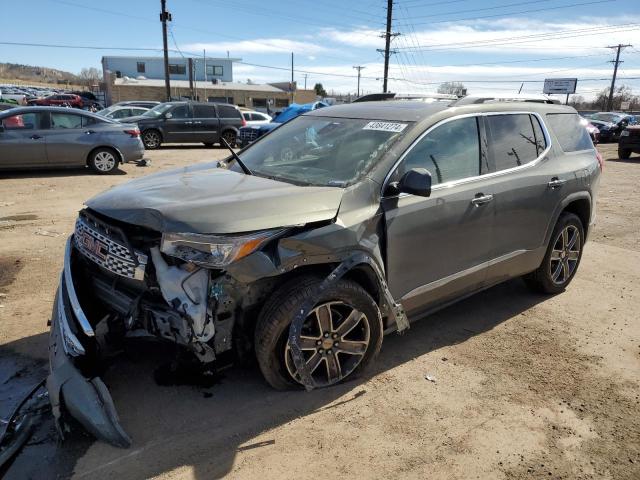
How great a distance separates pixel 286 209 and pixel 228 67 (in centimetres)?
7483

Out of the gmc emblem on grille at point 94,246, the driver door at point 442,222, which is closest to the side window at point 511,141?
the driver door at point 442,222

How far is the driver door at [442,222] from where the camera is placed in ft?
11.4

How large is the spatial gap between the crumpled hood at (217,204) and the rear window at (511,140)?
1704 millimetres

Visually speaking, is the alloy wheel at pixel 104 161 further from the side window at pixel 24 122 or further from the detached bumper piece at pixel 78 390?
the detached bumper piece at pixel 78 390

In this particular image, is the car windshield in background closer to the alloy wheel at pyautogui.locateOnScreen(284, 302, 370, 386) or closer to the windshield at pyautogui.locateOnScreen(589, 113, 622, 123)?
the alloy wheel at pyautogui.locateOnScreen(284, 302, 370, 386)

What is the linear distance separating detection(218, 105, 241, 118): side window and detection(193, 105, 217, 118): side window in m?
0.27

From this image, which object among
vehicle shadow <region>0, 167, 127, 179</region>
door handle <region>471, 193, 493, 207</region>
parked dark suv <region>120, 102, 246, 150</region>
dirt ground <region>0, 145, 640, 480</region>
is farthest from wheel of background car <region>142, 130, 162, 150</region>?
door handle <region>471, 193, 493, 207</region>

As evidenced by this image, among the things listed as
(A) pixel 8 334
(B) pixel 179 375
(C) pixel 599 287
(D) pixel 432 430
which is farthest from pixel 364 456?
(C) pixel 599 287

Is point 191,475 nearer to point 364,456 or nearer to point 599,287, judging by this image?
point 364,456

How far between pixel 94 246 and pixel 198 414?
1.24 m

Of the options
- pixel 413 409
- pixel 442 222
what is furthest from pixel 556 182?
pixel 413 409

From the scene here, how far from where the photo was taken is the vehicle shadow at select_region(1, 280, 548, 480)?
2668mm

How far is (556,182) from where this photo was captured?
4637 millimetres

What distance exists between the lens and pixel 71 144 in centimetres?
1155
